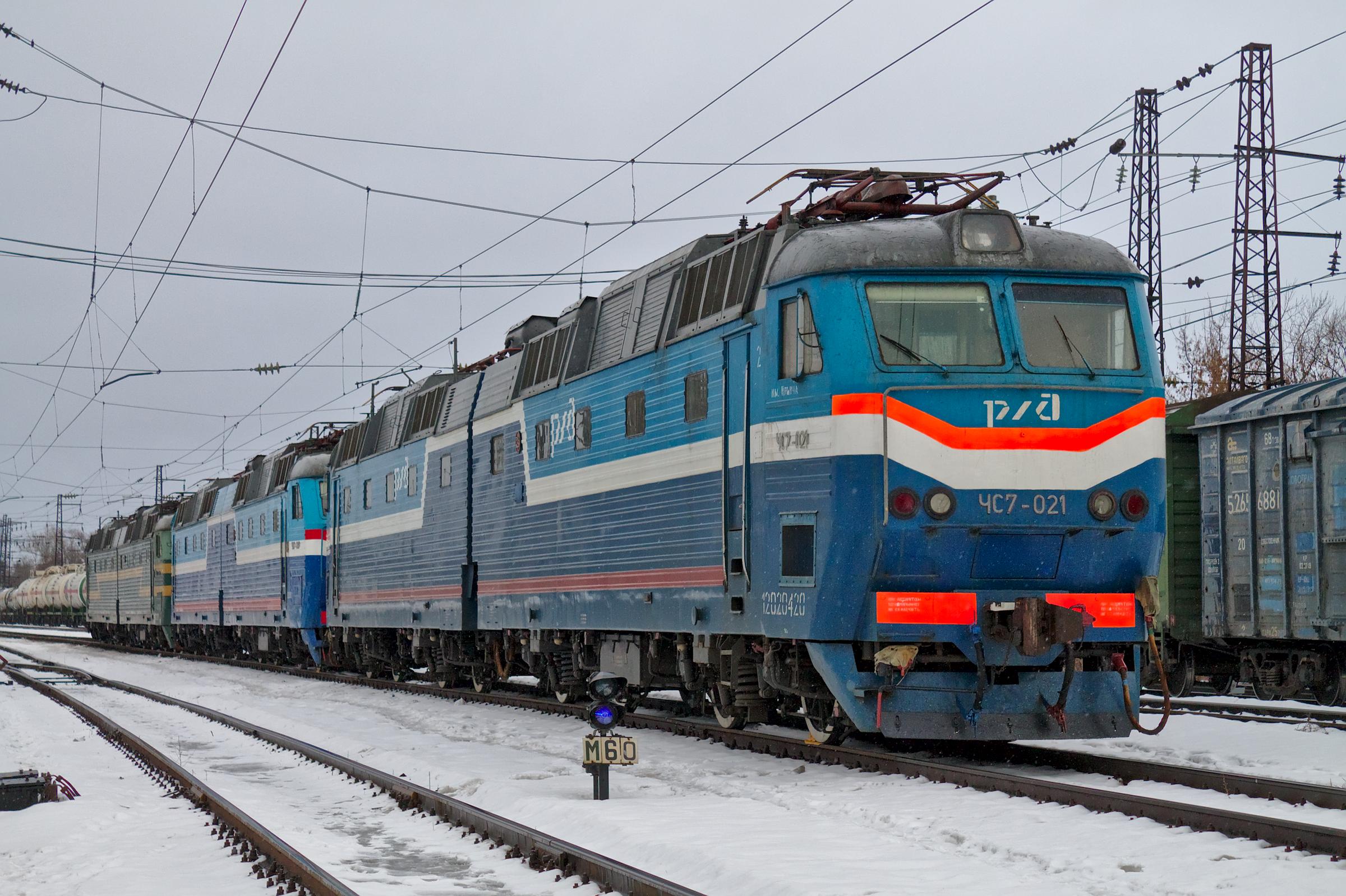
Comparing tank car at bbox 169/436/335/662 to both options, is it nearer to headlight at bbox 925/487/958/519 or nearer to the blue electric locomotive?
the blue electric locomotive

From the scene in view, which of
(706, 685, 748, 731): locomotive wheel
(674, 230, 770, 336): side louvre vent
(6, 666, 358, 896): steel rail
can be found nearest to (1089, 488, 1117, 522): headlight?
(674, 230, 770, 336): side louvre vent

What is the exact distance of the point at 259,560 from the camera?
34406 millimetres

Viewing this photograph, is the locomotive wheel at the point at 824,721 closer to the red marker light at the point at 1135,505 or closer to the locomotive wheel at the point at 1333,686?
the red marker light at the point at 1135,505

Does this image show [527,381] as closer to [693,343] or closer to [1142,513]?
[693,343]

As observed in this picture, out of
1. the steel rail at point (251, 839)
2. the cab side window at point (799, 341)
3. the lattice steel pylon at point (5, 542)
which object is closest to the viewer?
the steel rail at point (251, 839)

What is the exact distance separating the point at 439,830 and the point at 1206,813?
4.83m

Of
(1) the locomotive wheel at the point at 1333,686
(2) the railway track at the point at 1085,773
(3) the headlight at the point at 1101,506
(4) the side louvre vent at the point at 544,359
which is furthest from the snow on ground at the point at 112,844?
(1) the locomotive wheel at the point at 1333,686

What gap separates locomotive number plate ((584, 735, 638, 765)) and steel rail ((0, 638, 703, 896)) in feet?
2.56

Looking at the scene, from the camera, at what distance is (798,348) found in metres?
11.5

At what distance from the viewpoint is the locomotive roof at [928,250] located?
37.3 ft

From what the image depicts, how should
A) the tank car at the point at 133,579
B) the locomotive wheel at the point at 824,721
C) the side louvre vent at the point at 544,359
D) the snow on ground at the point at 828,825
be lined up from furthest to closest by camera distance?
the tank car at the point at 133,579
the side louvre vent at the point at 544,359
the locomotive wheel at the point at 824,721
the snow on ground at the point at 828,825

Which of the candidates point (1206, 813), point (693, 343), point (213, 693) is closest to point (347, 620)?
point (213, 693)

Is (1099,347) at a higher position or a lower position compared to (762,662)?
higher

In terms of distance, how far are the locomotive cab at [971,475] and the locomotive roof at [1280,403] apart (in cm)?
593
